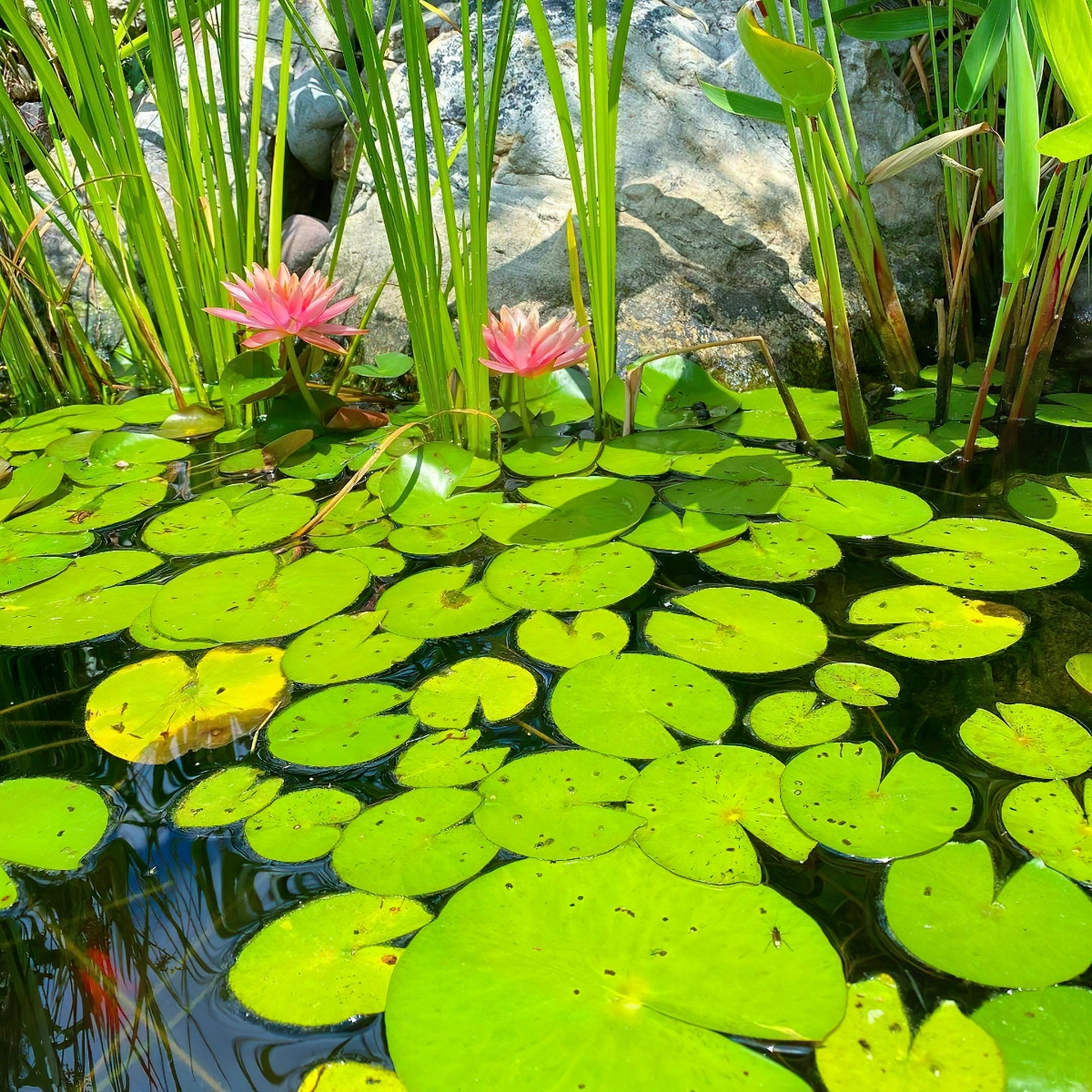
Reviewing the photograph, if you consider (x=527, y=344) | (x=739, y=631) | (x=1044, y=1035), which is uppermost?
(x=527, y=344)

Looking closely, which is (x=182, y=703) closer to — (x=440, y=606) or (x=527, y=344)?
(x=440, y=606)

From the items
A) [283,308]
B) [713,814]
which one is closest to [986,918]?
[713,814]

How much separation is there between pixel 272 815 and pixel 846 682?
0.64 m

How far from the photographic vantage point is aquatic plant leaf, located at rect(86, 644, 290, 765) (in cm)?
94

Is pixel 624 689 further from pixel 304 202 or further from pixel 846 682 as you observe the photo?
pixel 304 202

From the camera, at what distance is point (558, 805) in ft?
2.66

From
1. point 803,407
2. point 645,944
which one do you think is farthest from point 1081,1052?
point 803,407

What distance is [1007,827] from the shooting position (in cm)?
75

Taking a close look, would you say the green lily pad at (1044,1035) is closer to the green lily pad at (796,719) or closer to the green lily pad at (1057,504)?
the green lily pad at (796,719)

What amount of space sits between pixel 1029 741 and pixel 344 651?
2.60ft

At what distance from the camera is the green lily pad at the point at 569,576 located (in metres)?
1.13

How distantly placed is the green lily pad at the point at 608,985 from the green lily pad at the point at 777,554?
1.74ft

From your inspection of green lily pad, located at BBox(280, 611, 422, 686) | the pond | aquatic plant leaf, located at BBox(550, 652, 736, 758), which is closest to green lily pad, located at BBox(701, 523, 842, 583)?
the pond

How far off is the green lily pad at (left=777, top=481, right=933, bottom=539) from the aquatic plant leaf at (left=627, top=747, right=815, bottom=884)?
51cm
